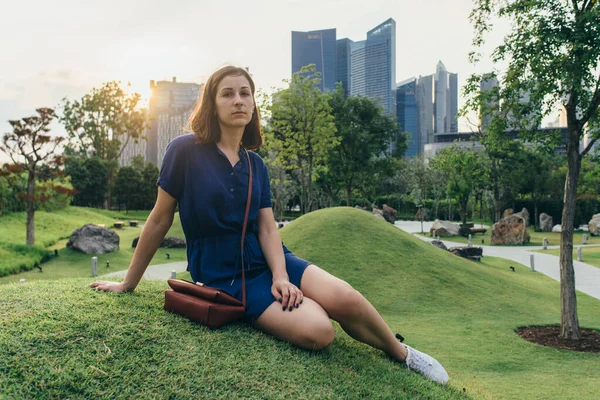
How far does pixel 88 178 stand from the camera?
123ft

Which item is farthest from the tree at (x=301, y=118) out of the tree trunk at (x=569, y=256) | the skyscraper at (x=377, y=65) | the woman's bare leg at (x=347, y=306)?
the skyscraper at (x=377, y=65)

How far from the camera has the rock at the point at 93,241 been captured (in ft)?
52.1

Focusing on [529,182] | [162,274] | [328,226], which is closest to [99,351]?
[328,226]

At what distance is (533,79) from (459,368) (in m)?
4.53

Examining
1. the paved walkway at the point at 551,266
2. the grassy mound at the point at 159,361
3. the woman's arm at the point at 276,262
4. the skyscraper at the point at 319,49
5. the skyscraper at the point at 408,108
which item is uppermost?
the skyscraper at the point at 319,49

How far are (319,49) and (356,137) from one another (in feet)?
408

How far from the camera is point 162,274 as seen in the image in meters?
12.8

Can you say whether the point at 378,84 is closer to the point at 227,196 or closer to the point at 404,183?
the point at 404,183

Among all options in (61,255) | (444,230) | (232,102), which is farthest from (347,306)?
(444,230)

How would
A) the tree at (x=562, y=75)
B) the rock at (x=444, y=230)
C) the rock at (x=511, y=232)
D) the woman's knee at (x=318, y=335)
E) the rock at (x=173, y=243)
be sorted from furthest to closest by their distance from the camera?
the rock at (x=444, y=230), the rock at (x=511, y=232), the rock at (x=173, y=243), the tree at (x=562, y=75), the woman's knee at (x=318, y=335)

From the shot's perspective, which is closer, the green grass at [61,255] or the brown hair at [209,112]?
the brown hair at [209,112]

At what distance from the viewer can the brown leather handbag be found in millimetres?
2590

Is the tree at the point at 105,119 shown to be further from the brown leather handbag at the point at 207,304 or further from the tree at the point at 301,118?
the brown leather handbag at the point at 207,304

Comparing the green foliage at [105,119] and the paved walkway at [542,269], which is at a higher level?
the green foliage at [105,119]
